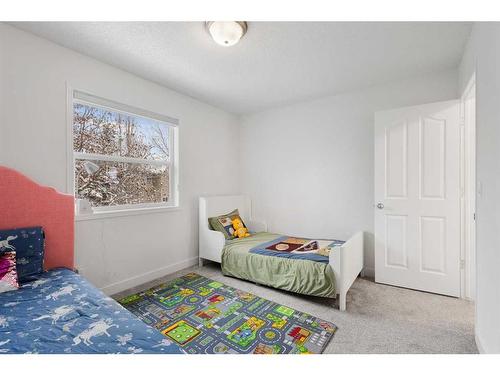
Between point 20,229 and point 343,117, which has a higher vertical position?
point 343,117

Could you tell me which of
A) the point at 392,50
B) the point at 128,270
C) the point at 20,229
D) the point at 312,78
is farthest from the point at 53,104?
the point at 392,50

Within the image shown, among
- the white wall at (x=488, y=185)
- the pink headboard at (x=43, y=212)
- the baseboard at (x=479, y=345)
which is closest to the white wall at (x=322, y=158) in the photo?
the white wall at (x=488, y=185)

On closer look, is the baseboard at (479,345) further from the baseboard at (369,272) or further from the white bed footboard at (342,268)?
the baseboard at (369,272)

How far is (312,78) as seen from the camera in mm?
2729

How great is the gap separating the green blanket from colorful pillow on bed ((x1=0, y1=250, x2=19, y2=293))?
1873 mm

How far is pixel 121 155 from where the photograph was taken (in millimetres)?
2607

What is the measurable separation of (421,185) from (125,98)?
3.27m

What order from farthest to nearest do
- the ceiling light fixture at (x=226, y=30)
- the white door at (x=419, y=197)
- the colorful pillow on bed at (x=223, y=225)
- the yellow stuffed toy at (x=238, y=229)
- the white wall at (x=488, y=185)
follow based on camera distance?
1. the yellow stuffed toy at (x=238, y=229)
2. the colorful pillow on bed at (x=223, y=225)
3. the white door at (x=419, y=197)
4. the ceiling light fixture at (x=226, y=30)
5. the white wall at (x=488, y=185)

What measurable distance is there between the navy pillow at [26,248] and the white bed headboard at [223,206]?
174 centimetres

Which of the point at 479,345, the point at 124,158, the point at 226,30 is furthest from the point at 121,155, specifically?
the point at 479,345

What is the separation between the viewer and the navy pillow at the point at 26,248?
5.32ft

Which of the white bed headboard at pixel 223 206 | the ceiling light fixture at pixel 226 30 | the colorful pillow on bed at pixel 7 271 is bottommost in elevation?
the colorful pillow on bed at pixel 7 271
